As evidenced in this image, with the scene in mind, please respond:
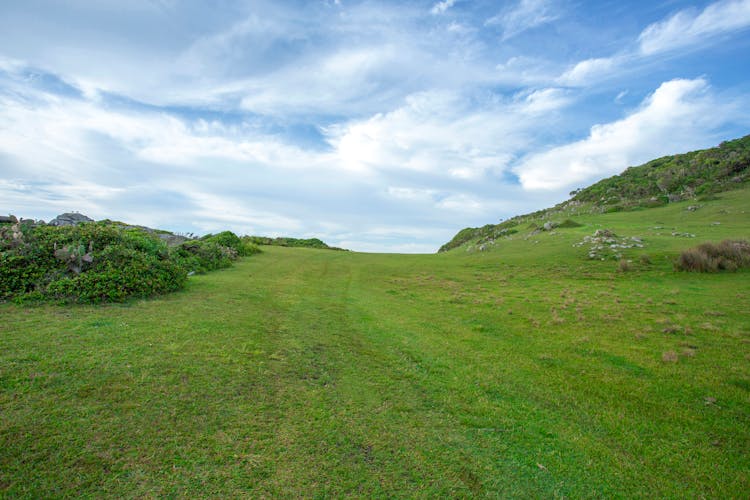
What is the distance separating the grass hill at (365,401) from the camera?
3453 millimetres

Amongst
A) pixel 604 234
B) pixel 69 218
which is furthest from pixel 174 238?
pixel 604 234

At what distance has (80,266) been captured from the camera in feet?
30.0

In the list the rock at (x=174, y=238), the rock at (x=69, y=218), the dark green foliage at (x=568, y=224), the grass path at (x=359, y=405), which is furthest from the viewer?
the dark green foliage at (x=568, y=224)

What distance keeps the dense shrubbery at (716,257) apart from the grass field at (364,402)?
6.16 meters

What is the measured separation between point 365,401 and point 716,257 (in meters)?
19.8

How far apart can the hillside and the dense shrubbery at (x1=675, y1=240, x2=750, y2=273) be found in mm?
20863

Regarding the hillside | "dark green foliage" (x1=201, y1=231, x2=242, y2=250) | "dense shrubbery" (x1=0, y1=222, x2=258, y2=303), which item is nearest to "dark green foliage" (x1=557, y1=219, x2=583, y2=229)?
the hillside

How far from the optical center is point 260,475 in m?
3.40

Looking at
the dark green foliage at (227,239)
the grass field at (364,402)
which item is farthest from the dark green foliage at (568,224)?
the dark green foliage at (227,239)

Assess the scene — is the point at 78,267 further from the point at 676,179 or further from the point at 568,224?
the point at 676,179

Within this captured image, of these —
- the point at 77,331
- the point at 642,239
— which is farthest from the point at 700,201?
the point at 77,331

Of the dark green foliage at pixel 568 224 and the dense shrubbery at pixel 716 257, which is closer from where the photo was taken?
the dense shrubbery at pixel 716 257

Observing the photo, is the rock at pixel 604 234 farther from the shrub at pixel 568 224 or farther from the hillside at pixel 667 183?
the hillside at pixel 667 183

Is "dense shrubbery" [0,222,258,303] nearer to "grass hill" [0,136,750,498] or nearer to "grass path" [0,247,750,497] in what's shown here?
"grass hill" [0,136,750,498]
